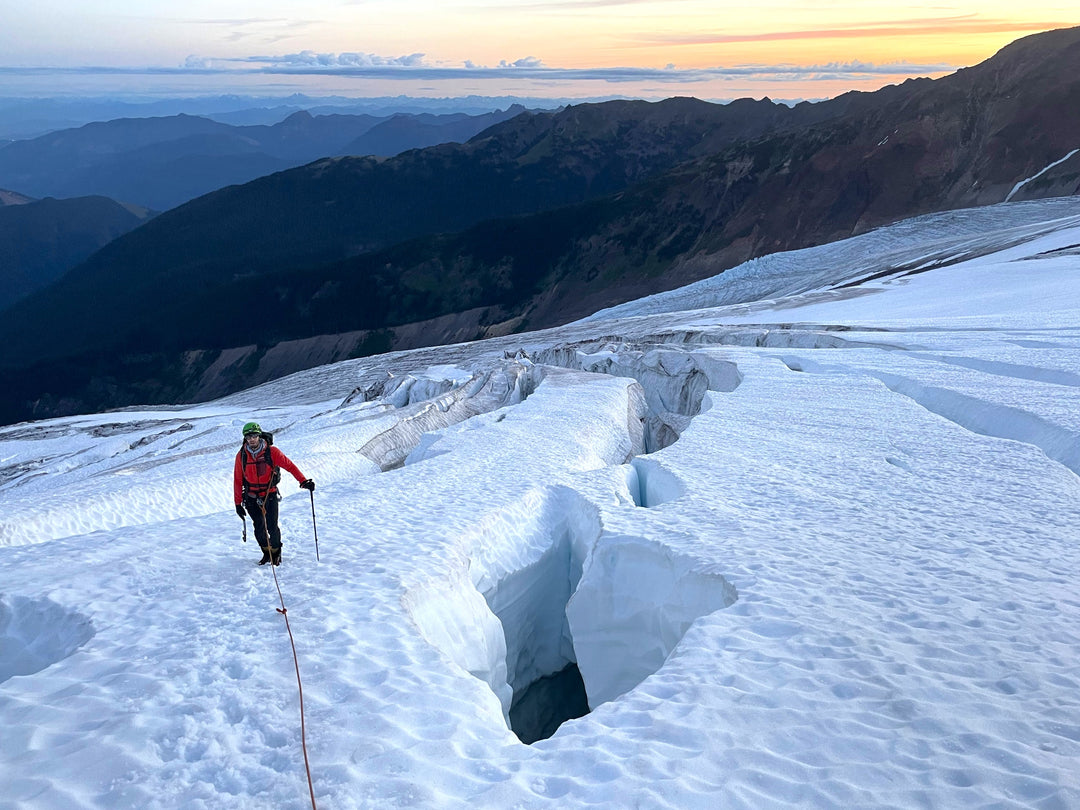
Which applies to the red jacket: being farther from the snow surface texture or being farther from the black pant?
the snow surface texture

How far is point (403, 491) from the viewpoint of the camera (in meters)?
17.3

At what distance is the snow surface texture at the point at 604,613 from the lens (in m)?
7.12

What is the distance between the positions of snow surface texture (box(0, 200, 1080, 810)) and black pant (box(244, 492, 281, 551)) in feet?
1.78

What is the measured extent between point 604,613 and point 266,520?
19.3 ft

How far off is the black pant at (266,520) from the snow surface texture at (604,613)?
0.54 m

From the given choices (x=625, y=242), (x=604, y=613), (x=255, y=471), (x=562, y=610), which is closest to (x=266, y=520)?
(x=255, y=471)

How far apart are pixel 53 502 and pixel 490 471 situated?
12487 mm

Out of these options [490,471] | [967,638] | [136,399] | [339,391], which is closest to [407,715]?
[967,638]

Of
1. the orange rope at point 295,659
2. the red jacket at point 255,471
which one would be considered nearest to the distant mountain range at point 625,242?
the red jacket at point 255,471

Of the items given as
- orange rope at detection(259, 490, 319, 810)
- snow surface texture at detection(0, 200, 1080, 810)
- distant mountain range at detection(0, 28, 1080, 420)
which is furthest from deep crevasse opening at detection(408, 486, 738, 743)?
distant mountain range at detection(0, 28, 1080, 420)

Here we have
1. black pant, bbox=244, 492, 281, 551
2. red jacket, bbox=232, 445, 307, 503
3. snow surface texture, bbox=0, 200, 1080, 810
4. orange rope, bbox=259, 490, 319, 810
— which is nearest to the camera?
orange rope, bbox=259, 490, 319, 810

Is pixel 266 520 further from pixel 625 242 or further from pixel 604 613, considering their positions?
pixel 625 242

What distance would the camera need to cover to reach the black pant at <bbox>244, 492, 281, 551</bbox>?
38.6 ft

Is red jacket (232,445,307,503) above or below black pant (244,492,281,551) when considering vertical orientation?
above
